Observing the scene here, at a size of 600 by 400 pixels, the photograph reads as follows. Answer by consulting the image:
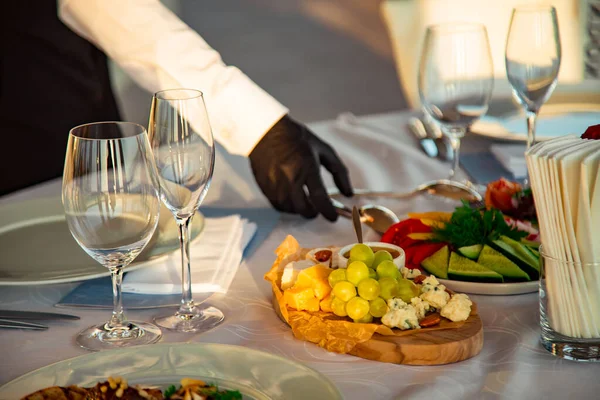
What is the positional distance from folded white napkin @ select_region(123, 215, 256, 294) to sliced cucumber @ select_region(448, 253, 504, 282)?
31 centimetres

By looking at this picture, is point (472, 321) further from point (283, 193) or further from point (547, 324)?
point (283, 193)

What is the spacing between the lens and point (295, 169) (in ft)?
4.28

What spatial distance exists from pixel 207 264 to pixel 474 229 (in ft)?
1.25

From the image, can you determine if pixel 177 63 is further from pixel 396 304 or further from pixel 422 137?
pixel 396 304

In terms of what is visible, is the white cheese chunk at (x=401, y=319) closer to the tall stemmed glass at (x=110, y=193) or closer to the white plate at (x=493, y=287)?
the white plate at (x=493, y=287)

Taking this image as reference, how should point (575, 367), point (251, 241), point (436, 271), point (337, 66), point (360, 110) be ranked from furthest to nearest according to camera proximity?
point (337, 66) < point (360, 110) < point (251, 241) < point (436, 271) < point (575, 367)

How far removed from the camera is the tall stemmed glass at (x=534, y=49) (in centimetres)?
127

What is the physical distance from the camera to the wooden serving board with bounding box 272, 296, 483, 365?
30.7 inches

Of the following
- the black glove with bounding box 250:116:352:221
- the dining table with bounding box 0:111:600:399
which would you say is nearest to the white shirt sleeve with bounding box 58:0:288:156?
the black glove with bounding box 250:116:352:221

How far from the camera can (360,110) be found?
17.5ft

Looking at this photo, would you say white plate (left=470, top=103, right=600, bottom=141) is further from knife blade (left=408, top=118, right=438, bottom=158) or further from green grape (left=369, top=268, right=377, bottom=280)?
green grape (left=369, top=268, right=377, bottom=280)

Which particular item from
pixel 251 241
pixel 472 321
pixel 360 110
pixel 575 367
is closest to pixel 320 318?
pixel 472 321

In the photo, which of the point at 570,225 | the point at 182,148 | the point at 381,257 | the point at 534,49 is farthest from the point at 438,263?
the point at 534,49

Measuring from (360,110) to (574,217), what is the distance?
4.64 metres
